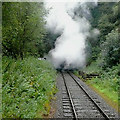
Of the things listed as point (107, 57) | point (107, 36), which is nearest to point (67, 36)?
point (107, 36)

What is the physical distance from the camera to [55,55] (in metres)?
25.4

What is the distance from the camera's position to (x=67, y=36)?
85.4 feet

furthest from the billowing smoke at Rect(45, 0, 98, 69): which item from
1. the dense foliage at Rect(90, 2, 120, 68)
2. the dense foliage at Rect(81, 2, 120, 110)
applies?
the dense foliage at Rect(90, 2, 120, 68)

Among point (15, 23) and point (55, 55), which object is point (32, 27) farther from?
point (55, 55)

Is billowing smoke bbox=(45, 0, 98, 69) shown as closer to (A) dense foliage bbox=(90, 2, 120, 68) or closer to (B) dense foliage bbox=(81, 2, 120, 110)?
(B) dense foliage bbox=(81, 2, 120, 110)

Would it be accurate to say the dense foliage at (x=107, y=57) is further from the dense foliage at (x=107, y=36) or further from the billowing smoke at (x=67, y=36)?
the billowing smoke at (x=67, y=36)

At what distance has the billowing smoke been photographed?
2490 cm

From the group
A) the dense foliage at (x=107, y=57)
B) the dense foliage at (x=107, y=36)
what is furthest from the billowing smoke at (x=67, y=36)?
the dense foliage at (x=107, y=36)

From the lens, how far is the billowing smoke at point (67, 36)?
24903 millimetres

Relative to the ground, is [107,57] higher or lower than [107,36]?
lower

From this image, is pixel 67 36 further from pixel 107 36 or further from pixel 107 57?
pixel 107 57

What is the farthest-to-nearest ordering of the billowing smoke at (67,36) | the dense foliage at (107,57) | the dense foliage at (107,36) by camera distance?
1. the billowing smoke at (67,36)
2. the dense foliage at (107,36)
3. the dense foliage at (107,57)

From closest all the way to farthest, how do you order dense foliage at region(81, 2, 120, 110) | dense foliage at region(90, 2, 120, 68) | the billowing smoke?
dense foliage at region(81, 2, 120, 110)
dense foliage at region(90, 2, 120, 68)
the billowing smoke

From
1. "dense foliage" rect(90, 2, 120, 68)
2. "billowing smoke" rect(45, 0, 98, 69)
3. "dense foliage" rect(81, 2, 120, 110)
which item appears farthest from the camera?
"billowing smoke" rect(45, 0, 98, 69)
